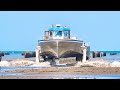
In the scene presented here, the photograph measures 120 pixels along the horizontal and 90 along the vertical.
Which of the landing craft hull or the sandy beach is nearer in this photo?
the sandy beach

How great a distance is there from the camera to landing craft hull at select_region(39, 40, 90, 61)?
6991mm

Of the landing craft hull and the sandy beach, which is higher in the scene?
the landing craft hull

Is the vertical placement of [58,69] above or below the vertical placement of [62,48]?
below

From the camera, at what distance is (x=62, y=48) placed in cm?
717

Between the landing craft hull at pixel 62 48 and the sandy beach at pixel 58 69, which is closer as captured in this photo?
the sandy beach at pixel 58 69

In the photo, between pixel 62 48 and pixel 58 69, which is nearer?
pixel 58 69

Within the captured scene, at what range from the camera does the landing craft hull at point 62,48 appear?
22.9 ft

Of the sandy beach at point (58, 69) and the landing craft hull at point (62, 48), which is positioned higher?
the landing craft hull at point (62, 48)
